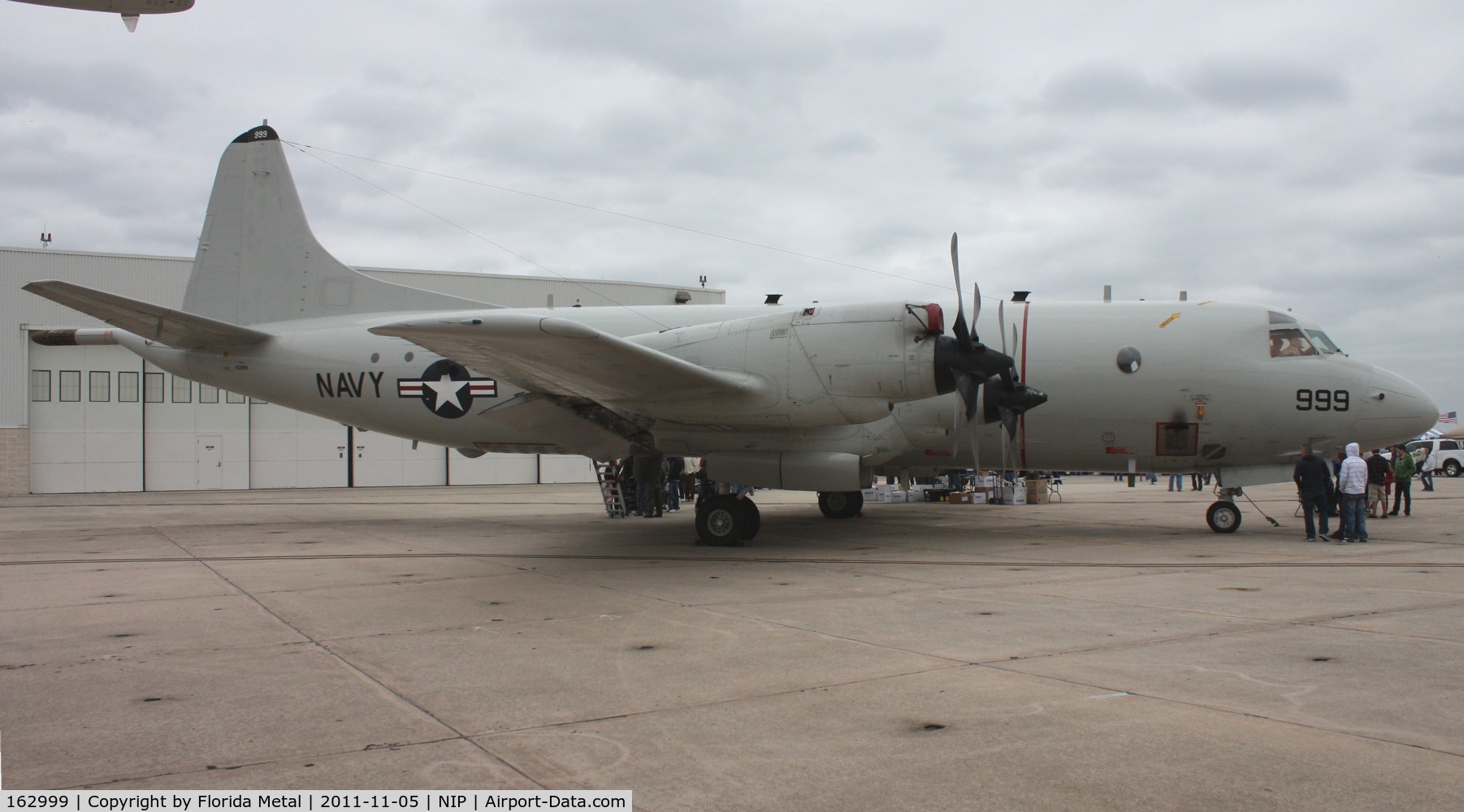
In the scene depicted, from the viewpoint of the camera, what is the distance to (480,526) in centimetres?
1798

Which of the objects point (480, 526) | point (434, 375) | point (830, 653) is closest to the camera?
point (830, 653)

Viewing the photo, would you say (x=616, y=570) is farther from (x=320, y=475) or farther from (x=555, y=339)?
(x=320, y=475)

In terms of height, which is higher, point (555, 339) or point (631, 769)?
point (555, 339)

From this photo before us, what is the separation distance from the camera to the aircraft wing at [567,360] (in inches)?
367

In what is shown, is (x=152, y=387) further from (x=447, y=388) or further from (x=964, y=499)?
(x=964, y=499)

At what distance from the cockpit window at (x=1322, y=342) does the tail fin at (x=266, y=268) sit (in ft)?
46.6

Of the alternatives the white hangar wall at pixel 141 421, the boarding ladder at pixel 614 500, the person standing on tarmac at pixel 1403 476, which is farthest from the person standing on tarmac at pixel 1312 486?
the white hangar wall at pixel 141 421

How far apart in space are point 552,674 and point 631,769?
192 cm

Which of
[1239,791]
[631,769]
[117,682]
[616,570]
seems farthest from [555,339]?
[1239,791]

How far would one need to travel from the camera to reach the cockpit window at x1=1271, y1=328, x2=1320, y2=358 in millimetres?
14391

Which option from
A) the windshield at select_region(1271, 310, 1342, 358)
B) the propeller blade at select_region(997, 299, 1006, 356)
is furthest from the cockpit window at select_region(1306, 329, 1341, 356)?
the propeller blade at select_region(997, 299, 1006, 356)

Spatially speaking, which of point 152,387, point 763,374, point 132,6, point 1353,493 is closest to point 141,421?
point 152,387

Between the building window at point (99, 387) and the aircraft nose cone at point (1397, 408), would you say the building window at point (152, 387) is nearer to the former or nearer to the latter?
the building window at point (99, 387)

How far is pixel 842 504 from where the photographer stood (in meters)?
18.8
